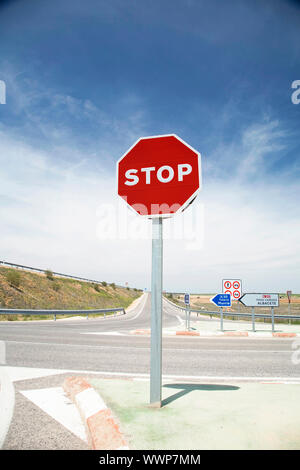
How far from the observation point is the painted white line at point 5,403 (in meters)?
2.92

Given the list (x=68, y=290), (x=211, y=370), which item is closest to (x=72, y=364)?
(x=211, y=370)

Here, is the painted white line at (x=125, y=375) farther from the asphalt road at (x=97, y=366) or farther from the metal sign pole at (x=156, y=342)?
the metal sign pole at (x=156, y=342)

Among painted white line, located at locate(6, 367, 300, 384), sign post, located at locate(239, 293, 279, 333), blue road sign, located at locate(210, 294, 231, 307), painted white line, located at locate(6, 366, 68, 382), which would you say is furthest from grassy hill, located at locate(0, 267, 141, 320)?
painted white line, located at locate(6, 367, 300, 384)

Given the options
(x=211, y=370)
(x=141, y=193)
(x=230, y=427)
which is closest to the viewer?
(x=230, y=427)

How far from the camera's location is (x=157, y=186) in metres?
3.32

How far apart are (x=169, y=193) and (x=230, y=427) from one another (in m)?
2.32

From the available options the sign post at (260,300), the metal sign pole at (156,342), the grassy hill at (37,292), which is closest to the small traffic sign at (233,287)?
the sign post at (260,300)

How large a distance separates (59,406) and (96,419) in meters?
1.03

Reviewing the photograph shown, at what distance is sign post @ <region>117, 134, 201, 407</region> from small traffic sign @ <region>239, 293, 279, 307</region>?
501 inches

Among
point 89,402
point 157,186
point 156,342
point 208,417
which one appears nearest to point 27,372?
point 89,402

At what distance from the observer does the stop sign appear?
3225 mm
